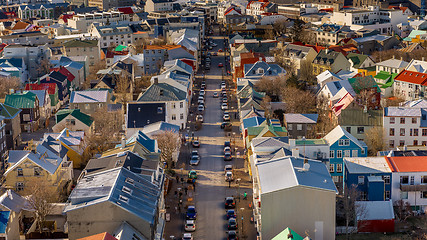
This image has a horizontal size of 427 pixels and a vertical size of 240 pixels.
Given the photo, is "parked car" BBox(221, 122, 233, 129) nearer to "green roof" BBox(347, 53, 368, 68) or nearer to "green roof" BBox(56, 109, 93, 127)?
"green roof" BBox(56, 109, 93, 127)

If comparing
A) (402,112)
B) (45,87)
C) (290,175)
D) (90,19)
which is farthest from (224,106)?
(90,19)

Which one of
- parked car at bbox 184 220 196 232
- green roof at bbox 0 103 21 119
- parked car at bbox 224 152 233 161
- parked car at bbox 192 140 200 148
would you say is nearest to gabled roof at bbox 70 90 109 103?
green roof at bbox 0 103 21 119

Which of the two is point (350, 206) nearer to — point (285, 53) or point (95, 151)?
point (95, 151)

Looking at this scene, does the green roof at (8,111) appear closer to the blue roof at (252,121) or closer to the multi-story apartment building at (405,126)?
the blue roof at (252,121)

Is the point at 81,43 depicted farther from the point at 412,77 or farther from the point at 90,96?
the point at 412,77

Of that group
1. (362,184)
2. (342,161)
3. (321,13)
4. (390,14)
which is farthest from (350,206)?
(321,13)

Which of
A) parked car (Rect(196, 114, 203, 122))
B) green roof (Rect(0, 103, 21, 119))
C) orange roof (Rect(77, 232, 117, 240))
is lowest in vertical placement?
orange roof (Rect(77, 232, 117, 240))
